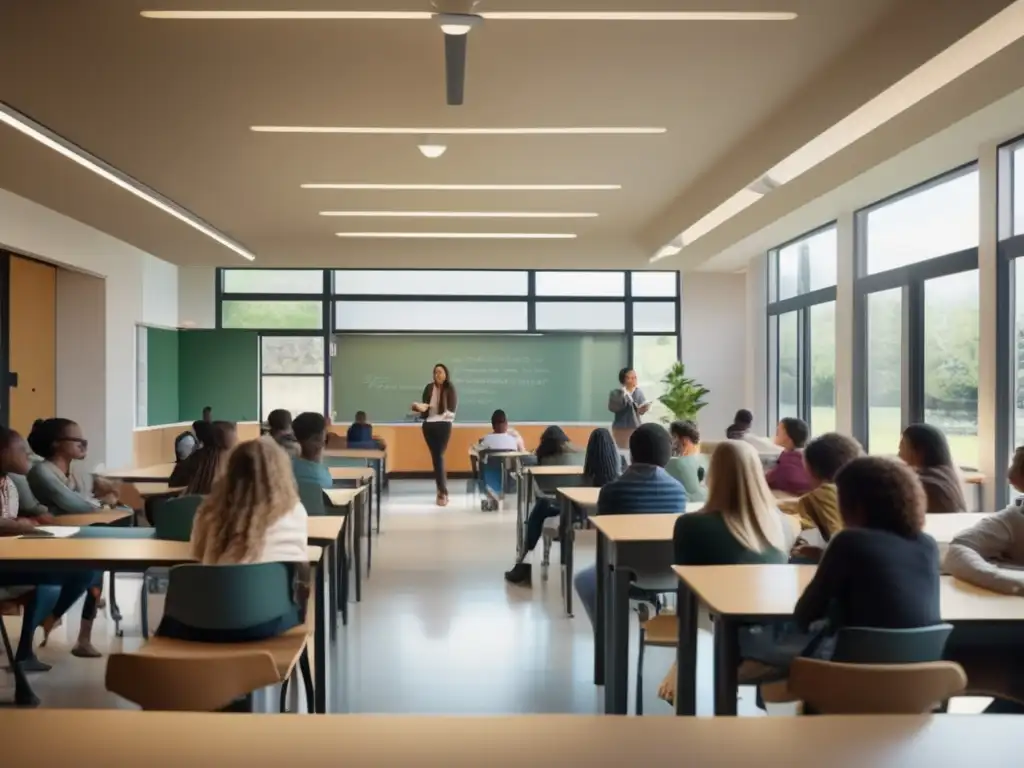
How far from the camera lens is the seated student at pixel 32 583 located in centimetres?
411

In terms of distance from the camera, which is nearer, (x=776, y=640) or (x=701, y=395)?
(x=776, y=640)

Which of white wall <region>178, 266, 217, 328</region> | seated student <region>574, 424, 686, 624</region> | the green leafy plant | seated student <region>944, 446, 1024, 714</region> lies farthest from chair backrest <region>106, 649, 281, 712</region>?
white wall <region>178, 266, 217, 328</region>

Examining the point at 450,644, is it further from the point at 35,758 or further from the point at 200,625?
the point at 35,758

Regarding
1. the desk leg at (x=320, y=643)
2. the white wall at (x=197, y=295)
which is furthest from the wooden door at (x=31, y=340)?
the desk leg at (x=320, y=643)

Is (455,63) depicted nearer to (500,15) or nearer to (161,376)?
(500,15)

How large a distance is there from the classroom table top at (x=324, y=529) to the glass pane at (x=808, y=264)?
7.49 m

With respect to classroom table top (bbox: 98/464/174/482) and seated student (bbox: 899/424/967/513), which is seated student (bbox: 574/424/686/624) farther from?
classroom table top (bbox: 98/464/174/482)

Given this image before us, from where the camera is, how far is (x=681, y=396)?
527 inches

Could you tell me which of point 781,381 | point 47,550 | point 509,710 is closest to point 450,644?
→ point 509,710

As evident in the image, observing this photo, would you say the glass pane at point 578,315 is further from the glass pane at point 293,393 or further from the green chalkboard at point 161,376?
the green chalkboard at point 161,376

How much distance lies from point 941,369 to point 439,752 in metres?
8.07

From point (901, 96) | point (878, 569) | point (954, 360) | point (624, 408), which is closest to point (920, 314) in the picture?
point (954, 360)

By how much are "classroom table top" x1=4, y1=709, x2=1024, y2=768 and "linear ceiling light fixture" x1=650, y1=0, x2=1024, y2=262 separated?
377 centimetres

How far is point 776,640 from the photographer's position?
119 inches
